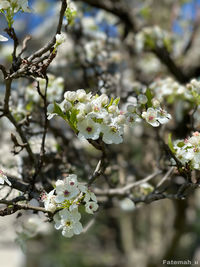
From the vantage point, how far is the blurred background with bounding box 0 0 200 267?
2239mm

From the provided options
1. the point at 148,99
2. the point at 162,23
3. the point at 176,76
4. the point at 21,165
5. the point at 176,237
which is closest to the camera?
the point at 148,99

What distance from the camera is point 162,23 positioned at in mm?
4531

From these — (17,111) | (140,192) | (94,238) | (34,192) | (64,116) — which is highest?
(64,116)

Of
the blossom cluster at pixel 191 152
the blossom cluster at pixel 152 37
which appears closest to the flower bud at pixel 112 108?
the blossom cluster at pixel 191 152

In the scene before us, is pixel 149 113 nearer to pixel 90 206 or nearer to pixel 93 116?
pixel 93 116

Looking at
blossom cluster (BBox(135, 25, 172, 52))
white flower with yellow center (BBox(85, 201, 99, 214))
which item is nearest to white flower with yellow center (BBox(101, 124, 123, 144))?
white flower with yellow center (BBox(85, 201, 99, 214))

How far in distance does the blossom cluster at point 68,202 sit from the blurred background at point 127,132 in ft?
1.12

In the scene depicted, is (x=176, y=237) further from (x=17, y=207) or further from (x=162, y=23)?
(x=17, y=207)

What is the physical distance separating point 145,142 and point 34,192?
2242mm

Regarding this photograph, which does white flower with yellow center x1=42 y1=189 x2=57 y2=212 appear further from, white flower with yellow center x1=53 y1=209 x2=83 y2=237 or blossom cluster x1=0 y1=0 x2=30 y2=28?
blossom cluster x1=0 y1=0 x2=30 y2=28

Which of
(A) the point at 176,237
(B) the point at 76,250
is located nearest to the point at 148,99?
(A) the point at 176,237

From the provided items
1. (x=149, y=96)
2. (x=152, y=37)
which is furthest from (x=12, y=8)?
(x=152, y=37)

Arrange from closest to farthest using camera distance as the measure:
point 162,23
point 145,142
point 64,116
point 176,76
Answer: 1. point 64,116
2. point 176,76
3. point 145,142
4. point 162,23

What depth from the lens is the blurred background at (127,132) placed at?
7.35 ft
